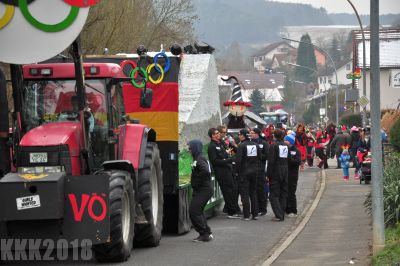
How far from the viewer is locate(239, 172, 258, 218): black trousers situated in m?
20.0

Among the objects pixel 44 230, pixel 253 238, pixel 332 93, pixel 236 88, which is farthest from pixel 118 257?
pixel 332 93

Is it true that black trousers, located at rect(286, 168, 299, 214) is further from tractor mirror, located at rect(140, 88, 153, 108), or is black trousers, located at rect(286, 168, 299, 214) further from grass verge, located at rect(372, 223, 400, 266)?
tractor mirror, located at rect(140, 88, 153, 108)

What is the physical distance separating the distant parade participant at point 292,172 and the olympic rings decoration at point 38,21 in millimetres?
8814

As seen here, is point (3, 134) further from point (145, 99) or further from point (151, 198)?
point (151, 198)

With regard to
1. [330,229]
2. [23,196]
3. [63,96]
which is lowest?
[330,229]

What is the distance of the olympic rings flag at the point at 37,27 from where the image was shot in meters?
12.4

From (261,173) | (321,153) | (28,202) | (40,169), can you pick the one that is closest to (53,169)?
(40,169)

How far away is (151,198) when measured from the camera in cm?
1535

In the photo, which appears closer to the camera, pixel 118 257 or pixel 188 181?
pixel 118 257

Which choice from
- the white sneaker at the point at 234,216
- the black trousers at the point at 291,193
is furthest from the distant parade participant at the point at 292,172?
the white sneaker at the point at 234,216

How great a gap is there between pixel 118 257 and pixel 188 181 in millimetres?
4726

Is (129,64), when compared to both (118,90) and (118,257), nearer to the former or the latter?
(118,90)

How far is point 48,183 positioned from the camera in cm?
1265

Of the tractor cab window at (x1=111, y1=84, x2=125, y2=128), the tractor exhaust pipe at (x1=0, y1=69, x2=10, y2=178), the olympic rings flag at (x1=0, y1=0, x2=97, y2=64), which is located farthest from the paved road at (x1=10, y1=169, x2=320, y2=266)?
the olympic rings flag at (x1=0, y1=0, x2=97, y2=64)
